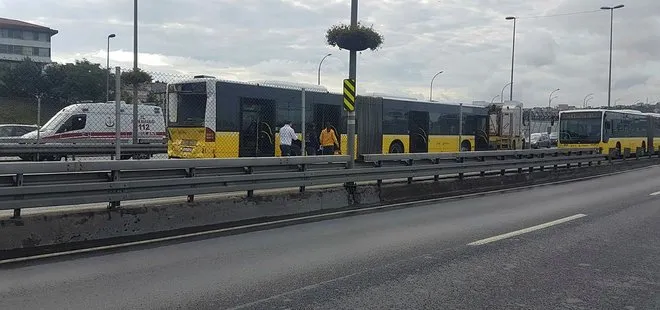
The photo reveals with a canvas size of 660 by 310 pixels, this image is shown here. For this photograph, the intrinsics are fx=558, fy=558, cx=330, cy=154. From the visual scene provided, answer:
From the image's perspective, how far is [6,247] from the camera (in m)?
6.92

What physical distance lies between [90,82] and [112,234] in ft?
190

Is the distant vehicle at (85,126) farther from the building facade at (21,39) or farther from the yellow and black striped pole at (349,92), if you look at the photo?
the building facade at (21,39)

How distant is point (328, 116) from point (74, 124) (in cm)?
1084

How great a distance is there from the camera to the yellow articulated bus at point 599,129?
30.3m

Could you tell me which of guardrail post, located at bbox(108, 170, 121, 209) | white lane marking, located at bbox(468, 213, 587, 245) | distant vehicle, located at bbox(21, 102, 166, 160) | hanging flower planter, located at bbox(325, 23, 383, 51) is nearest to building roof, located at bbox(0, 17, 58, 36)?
distant vehicle, located at bbox(21, 102, 166, 160)

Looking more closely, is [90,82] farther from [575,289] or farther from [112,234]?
[575,289]

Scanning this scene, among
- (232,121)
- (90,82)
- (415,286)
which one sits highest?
(90,82)

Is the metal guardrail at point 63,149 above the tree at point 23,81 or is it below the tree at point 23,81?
below

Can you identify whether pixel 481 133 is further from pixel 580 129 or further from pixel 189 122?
pixel 189 122

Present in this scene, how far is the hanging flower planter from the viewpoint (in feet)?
41.1

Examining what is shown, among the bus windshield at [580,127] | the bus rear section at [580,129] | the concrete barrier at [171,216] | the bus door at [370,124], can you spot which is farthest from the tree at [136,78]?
the bus windshield at [580,127]

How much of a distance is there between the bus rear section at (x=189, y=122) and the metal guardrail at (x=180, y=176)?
21.6ft

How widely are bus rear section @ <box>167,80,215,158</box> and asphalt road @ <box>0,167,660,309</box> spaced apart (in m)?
8.55

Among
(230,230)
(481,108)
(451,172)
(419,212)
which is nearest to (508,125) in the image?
(481,108)
